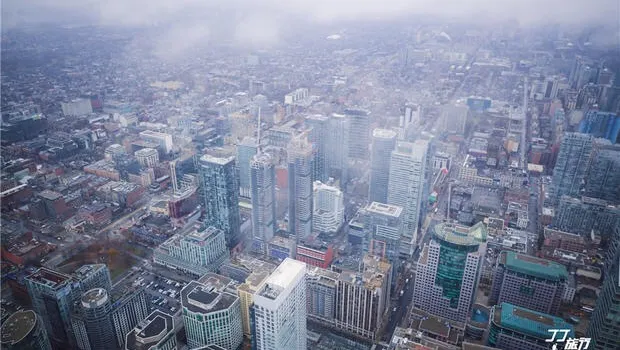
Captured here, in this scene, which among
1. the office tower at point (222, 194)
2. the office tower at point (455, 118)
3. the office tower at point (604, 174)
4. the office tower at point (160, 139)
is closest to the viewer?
the office tower at point (222, 194)

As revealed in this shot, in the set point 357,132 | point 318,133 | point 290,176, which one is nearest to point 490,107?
point 357,132

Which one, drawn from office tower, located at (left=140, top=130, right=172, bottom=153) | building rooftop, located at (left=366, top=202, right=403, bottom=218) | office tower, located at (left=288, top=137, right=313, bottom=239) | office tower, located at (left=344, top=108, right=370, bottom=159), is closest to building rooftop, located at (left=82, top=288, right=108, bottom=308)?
office tower, located at (left=288, top=137, right=313, bottom=239)

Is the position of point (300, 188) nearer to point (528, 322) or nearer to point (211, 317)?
point (211, 317)

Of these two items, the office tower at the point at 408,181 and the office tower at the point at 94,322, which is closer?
the office tower at the point at 94,322

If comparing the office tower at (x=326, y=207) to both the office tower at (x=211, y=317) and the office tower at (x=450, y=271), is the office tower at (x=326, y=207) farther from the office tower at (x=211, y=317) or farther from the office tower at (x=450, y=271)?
the office tower at (x=211, y=317)

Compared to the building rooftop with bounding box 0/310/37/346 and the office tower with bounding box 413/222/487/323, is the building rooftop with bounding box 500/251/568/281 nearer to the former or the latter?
the office tower with bounding box 413/222/487/323

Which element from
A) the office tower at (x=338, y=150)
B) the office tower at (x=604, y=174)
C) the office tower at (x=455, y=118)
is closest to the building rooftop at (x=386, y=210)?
the office tower at (x=338, y=150)

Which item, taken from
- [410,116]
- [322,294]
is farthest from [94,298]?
[410,116]
